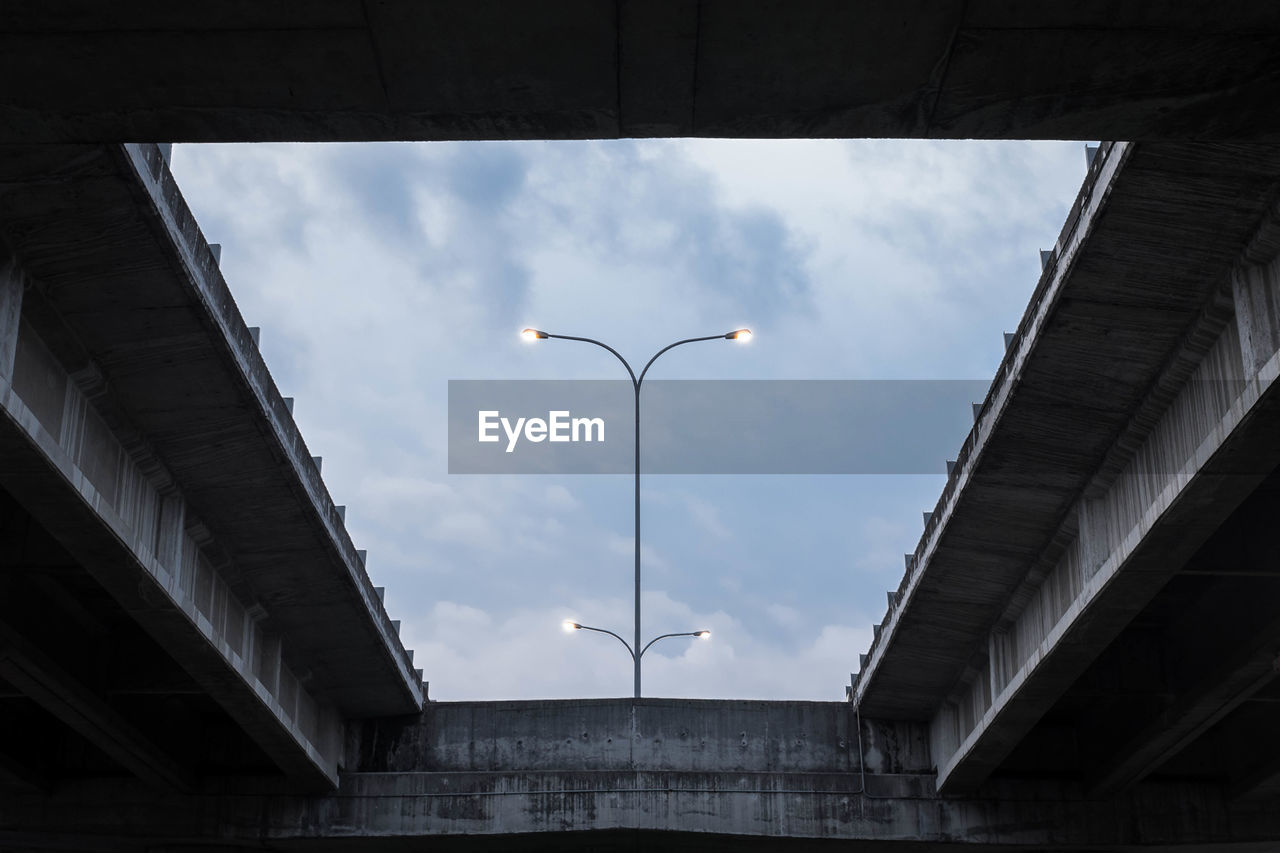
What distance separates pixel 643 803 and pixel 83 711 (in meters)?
10.3

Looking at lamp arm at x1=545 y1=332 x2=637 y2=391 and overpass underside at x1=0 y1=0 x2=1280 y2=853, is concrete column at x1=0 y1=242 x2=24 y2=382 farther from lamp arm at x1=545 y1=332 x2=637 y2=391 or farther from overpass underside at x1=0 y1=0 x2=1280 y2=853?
lamp arm at x1=545 y1=332 x2=637 y2=391

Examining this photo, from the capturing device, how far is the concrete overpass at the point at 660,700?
13375 mm

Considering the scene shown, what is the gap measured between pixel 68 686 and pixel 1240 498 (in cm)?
1570

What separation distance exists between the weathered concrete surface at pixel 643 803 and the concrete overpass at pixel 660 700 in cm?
6

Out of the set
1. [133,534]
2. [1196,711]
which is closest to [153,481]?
[133,534]

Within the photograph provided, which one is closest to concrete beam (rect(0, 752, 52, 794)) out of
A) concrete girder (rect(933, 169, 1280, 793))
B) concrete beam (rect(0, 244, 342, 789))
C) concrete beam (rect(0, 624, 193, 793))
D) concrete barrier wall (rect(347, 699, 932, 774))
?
concrete beam (rect(0, 624, 193, 793))

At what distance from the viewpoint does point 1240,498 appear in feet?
50.5

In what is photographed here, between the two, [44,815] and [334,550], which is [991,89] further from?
[44,815]

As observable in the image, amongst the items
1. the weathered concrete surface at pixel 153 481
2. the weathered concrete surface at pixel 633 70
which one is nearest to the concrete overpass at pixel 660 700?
the weathered concrete surface at pixel 153 481

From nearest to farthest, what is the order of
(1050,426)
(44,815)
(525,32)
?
1. (525,32)
2. (1050,426)
3. (44,815)

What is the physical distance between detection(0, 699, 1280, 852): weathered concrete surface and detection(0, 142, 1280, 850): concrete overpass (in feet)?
0.19

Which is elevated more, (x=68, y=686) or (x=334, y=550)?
(x=334, y=550)

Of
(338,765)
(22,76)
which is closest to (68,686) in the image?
(338,765)

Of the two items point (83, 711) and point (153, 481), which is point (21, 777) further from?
point (153, 481)
